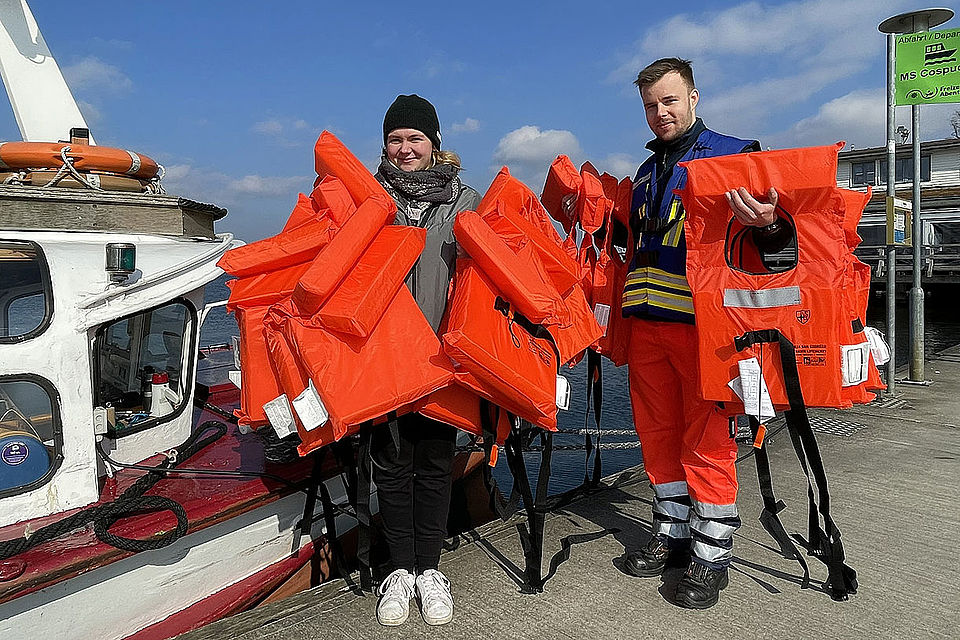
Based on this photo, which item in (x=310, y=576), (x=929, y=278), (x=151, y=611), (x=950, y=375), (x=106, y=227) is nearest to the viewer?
(x=151, y=611)

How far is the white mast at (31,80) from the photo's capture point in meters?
4.48

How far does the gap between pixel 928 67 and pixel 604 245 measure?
5.51 meters

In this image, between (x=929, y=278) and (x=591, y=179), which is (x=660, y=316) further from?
(x=929, y=278)

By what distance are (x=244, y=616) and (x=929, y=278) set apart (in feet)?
95.6

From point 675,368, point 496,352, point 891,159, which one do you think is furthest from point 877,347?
point 891,159

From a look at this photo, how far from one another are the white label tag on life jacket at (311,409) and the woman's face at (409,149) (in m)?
1.04

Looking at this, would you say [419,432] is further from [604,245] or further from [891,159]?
[891,159]

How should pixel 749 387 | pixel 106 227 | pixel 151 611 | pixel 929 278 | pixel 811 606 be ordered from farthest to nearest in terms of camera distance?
pixel 929 278 < pixel 106 227 < pixel 151 611 < pixel 811 606 < pixel 749 387

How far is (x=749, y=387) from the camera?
99.0 inches

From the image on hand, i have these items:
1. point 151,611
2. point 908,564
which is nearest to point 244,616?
point 151,611

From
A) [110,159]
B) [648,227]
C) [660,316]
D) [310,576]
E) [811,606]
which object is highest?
[110,159]

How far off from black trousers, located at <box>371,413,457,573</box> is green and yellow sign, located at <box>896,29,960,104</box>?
6477mm

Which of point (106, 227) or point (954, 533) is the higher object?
point (106, 227)

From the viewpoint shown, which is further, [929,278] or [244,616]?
[929,278]
